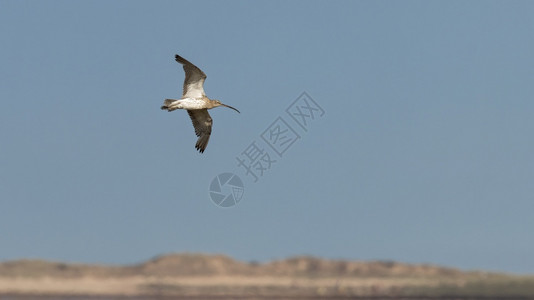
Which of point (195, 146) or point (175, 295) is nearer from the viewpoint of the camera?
point (195, 146)

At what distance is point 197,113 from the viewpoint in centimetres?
3922

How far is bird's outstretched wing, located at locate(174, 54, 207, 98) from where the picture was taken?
36906 mm

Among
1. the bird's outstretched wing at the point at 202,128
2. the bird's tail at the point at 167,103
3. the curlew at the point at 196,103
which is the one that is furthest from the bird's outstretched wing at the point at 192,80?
the bird's outstretched wing at the point at 202,128

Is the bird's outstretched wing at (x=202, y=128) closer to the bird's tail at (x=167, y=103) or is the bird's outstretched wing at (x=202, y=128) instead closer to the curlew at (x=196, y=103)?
the curlew at (x=196, y=103)

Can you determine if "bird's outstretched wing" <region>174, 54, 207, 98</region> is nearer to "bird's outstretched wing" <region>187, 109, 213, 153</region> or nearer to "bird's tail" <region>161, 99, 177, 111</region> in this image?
"bird's tail" <region>161, 99, 177, 111</region>

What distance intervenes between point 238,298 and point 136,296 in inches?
185

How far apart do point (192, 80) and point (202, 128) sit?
8.07 feet

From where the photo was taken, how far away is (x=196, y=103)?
124 ft

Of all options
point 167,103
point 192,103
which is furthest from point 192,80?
point 167,103

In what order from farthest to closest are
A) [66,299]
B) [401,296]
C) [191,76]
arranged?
1. [401,296]
2. [66,299]
3. [191,76]

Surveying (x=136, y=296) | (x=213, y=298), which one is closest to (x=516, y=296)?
(x=213, y=298)

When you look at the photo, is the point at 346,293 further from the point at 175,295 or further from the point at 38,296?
the point at 38,296

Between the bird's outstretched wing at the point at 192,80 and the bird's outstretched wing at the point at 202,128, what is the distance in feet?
5.05

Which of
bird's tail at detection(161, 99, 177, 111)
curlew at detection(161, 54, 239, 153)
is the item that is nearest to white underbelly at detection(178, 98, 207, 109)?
curlew at detection(161, 54, 239, 153)
